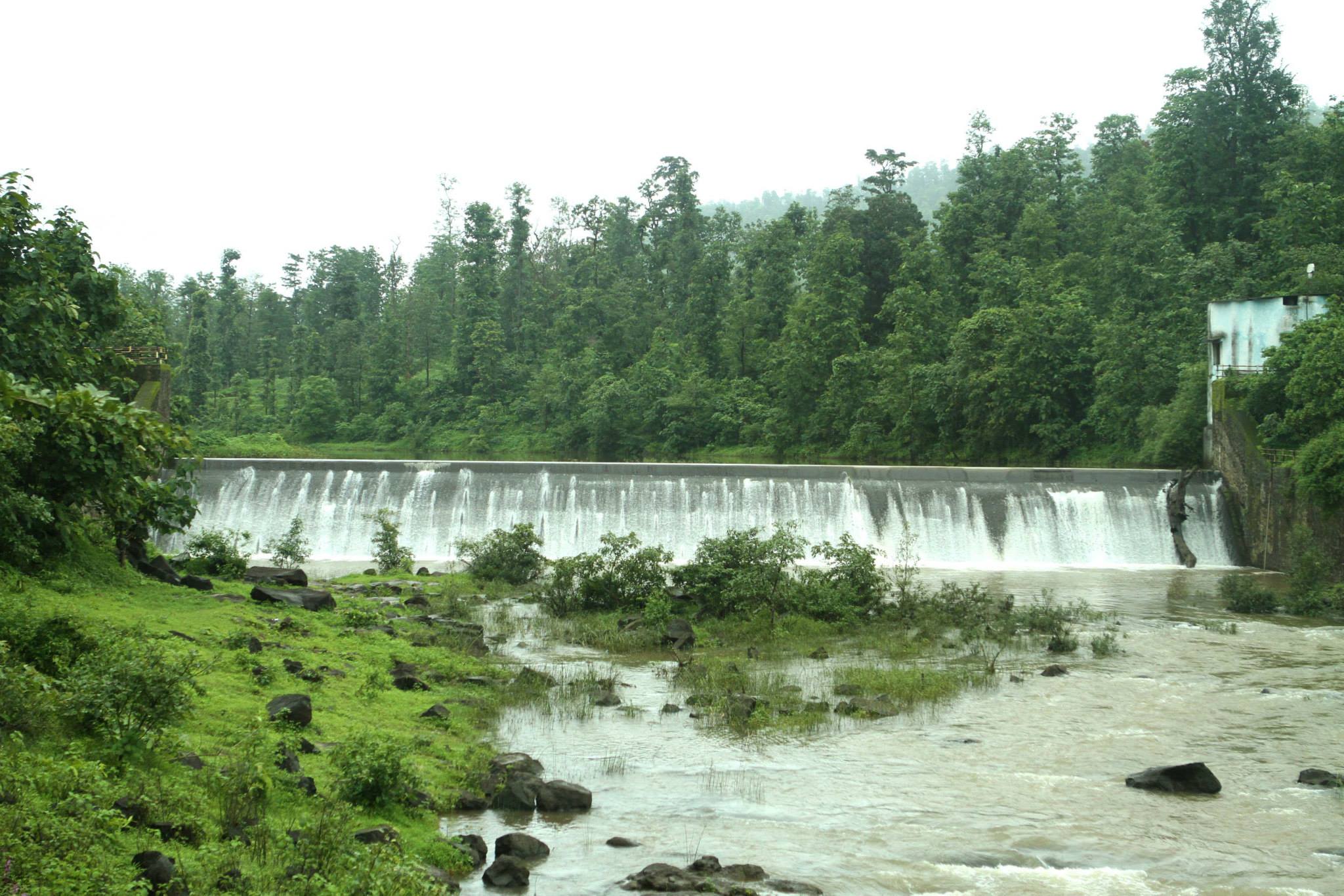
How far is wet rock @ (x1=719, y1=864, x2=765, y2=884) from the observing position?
22.6ft

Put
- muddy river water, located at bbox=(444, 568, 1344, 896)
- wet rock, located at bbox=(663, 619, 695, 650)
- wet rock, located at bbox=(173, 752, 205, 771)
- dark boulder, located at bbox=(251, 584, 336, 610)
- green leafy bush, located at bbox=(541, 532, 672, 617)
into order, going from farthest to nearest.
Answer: green leafy bush, located at bbox=(541, 532, 672, 617) → wet rock, located at bbox=(663, 619, 695, 650) → dark boulder, located at bbox=(251, 584, 336, 610) → muddy river water, located at bbox=(444, 568, 1344, 896) → wet rock, located at bbox=(173, 752, 205, 771)

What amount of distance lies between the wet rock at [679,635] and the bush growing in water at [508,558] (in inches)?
195

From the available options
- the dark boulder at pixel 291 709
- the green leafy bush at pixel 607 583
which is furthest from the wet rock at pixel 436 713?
the green leafy bush at pixel 607 583

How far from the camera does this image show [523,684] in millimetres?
11922

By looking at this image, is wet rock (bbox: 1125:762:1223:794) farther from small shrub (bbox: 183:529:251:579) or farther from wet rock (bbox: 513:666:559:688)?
small shrub (bbox: 183:529:251:579)

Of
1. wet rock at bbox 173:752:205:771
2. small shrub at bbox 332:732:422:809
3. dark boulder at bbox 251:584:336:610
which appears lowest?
small shrub at bbox 332:732:422:809

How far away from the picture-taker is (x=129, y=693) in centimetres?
701

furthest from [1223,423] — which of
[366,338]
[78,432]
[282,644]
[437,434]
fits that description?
[366,338]

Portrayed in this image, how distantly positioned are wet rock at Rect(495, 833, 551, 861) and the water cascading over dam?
16427 millimetres

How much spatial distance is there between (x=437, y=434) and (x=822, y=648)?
41.3m

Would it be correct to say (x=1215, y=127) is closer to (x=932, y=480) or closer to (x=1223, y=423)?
(x=1223, y=423)

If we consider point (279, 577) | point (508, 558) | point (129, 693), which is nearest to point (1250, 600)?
point (508, 558)

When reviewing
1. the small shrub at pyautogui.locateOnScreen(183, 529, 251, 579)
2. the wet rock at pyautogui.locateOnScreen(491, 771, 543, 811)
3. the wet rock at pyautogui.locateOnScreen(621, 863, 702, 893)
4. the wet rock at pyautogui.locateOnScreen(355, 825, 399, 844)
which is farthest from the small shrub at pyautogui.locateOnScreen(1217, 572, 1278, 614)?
the wet rock at pyautogui.locateOnScreen(355, 825, 399, 844)

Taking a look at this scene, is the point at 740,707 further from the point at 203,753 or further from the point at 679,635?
the point at 203,753
